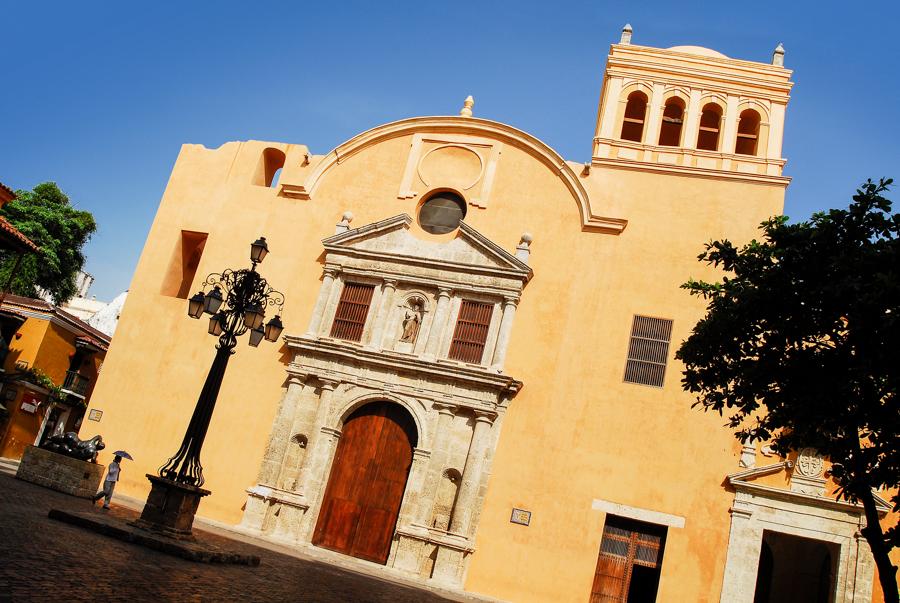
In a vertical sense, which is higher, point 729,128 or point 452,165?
point 729,128

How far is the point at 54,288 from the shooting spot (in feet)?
119

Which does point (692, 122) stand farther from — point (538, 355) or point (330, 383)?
point (330, 383)

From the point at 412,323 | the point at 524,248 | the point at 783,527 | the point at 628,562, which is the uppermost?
the point at 524,248

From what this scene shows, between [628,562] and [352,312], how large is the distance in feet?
26.2

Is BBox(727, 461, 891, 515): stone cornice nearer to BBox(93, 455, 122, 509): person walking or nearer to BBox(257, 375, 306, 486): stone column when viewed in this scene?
BBox(257, 375, 306, 486): stone column

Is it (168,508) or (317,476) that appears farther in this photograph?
(317,476)

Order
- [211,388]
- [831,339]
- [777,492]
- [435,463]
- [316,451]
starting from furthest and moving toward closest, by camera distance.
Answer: [316,451] < [435,463] < [777,492] < [211,388] < [831,339]

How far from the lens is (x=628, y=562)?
47.8 feet

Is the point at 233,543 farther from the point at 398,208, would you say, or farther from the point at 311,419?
the point at 398,208

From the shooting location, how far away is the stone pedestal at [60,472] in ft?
47.2

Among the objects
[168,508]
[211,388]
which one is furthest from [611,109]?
[168,508]

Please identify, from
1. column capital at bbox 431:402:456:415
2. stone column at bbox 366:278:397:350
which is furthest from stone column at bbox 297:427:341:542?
column capital at bbox 431:402:456:415

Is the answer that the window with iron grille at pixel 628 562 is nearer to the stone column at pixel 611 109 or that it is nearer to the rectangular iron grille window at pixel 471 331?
the rectangular iron grille window at pixel 471 331

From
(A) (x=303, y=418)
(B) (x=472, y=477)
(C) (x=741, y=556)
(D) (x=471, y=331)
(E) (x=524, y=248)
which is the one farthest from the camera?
(E) (x=524, y=248)
